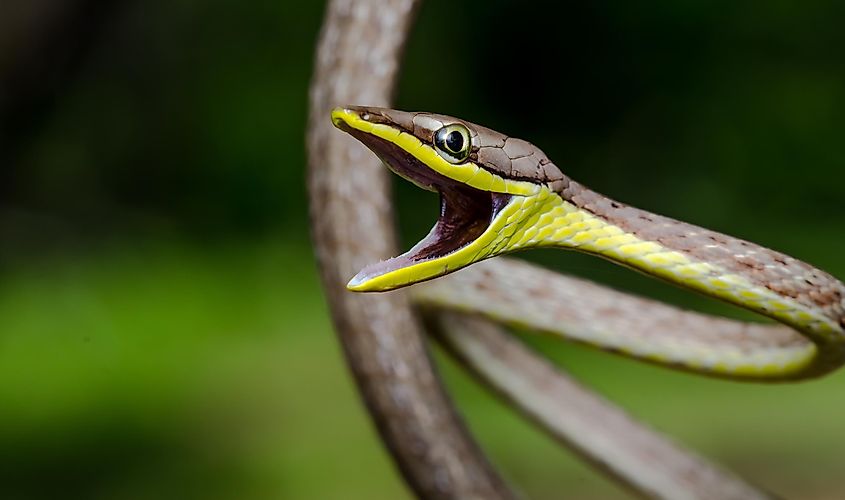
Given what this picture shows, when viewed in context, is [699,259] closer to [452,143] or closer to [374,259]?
[452,143]

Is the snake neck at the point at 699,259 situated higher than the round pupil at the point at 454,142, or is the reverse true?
the round pupil at the point at 454,142

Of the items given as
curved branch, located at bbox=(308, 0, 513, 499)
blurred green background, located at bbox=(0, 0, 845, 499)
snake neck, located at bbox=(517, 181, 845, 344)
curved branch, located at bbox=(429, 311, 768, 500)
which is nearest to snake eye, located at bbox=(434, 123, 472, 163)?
snake neck, located at bbox=(517, 181, 845, 344)

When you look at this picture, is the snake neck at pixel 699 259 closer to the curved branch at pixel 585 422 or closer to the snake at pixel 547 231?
the snake at pixel 547 231

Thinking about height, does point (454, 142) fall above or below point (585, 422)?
above

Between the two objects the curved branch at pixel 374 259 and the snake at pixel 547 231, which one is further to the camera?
the curved branch at pixel 374 259

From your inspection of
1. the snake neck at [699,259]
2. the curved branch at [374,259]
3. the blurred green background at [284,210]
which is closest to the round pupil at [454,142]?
the snake neck at [699,259]

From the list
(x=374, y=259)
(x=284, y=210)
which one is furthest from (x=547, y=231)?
(x=284, y=210)

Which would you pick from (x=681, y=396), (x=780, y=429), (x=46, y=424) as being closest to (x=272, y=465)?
(x=46, y=424)
